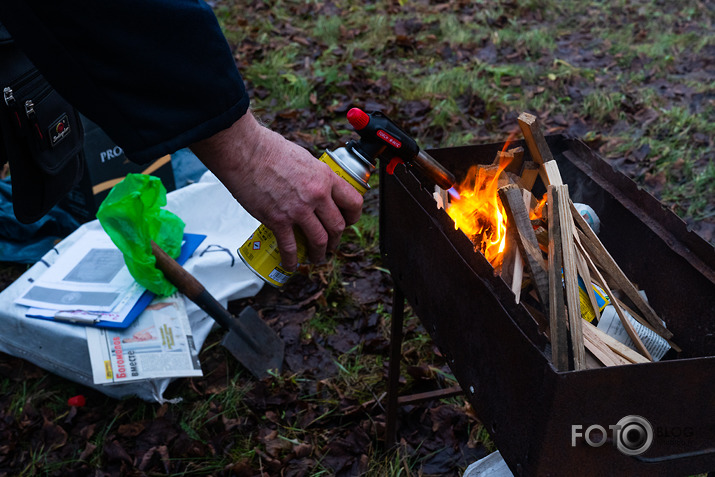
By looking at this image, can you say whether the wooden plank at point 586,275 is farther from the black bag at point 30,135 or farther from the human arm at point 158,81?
the black bag at point 30,135

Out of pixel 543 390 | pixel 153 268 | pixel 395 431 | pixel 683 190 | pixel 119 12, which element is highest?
pixel 119 12

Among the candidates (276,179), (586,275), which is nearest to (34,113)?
(276,179)

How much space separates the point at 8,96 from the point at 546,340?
62.8 inches

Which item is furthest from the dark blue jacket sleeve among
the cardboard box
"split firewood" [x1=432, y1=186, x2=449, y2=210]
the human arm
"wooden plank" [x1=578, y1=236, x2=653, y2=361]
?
the cardboard box

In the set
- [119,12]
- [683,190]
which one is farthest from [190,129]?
[683,190]

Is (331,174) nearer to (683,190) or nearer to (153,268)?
(153,268)

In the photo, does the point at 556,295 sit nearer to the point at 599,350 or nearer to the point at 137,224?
the point at 599,350

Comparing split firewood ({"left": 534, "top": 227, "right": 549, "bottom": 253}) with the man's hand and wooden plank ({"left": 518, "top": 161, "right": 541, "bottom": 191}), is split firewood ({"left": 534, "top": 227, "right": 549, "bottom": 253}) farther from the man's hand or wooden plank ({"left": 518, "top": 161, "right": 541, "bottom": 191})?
the man's hand

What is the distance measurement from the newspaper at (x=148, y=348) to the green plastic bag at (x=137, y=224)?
134mm

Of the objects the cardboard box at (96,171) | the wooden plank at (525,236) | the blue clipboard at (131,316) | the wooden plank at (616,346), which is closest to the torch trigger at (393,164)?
the wooden plank at (525,236)

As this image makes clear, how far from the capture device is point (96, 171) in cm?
354

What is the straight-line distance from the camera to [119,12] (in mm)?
1050

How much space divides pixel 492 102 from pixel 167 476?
385cm

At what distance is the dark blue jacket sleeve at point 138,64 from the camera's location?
41.3 inches
